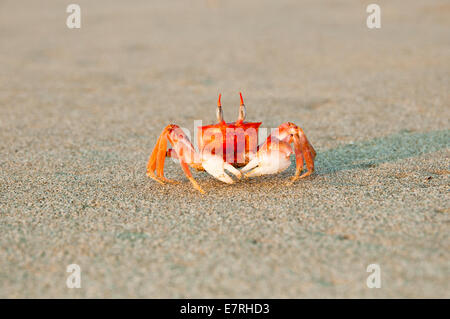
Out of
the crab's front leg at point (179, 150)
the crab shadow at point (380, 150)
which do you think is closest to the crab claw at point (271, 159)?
the crab's front leg at point (179, 150)

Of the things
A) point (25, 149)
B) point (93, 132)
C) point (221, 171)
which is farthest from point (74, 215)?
point (93, 132)

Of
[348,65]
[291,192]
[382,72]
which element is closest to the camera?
[291,192]

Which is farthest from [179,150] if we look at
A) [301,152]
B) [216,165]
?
[301,152]

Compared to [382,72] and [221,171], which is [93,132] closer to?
[221,171]

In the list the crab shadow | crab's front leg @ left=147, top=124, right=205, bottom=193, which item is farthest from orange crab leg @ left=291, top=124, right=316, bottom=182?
crab's front leg @ left=147, top=124, right=205, bottom=193

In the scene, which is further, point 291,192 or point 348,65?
point 348,65

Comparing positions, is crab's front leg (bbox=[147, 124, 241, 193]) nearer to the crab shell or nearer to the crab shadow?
the crab shell

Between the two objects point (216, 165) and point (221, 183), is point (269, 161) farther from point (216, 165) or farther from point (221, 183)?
point (221, 183)
